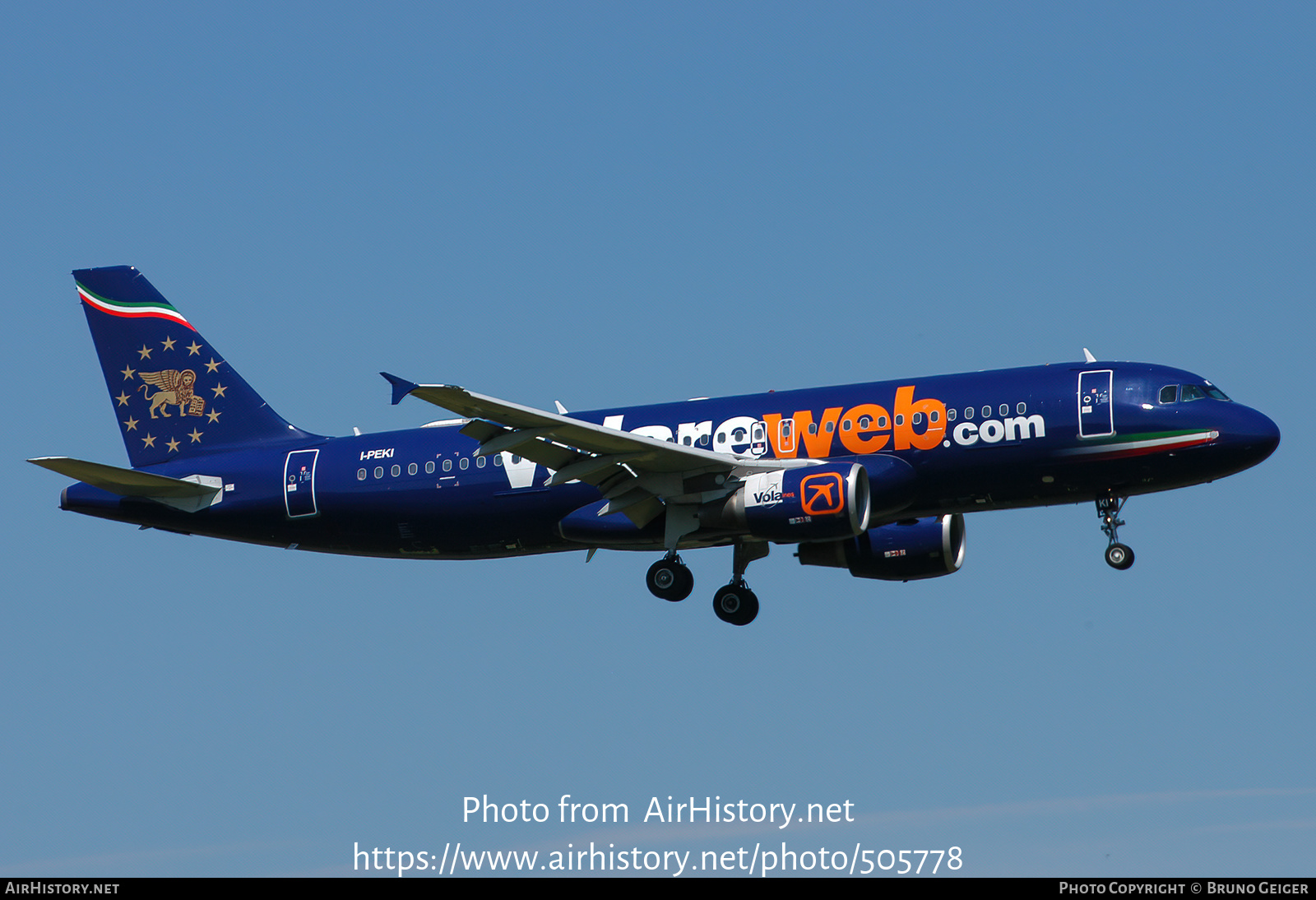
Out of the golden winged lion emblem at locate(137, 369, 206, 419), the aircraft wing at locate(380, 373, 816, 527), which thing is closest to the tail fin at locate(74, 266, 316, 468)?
the golden winged lion emblem at locate(137, 369, 206, 419)

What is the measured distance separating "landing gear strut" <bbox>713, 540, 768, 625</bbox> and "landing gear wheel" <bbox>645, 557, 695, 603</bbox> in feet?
5.63

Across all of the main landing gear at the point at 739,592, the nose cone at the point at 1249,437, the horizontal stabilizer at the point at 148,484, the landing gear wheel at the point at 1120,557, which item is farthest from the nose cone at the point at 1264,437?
the horizontal stabilizer at the point at 148,484

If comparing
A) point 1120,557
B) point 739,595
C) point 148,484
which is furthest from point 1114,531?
point 148,484

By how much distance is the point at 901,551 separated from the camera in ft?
129

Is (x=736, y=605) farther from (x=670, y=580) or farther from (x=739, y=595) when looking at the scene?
(x=670, y=580)

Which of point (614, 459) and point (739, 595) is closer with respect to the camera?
point (614, 459)

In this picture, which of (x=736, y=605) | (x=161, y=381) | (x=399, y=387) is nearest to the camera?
(x=399, y=387)

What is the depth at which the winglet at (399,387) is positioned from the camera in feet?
98.8

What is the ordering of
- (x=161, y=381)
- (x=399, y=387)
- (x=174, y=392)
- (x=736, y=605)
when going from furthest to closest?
(x=161, y=381) → (x=174, y=392) → (x=736, y=605) → (x=399, y=387)

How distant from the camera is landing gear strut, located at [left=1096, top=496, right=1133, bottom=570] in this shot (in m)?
35.2

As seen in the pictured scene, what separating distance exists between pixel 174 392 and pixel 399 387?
536 inches

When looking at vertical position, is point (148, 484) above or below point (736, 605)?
above

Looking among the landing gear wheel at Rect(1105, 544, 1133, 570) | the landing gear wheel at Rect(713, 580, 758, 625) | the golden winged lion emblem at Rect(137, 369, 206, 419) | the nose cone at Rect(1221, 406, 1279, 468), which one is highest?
the golden winged lion emblem at Rect(137, 369, 206, 419)

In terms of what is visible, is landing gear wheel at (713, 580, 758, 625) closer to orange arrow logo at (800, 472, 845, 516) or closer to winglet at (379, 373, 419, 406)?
orange arrow logo at (800, 472, 845, 516)
